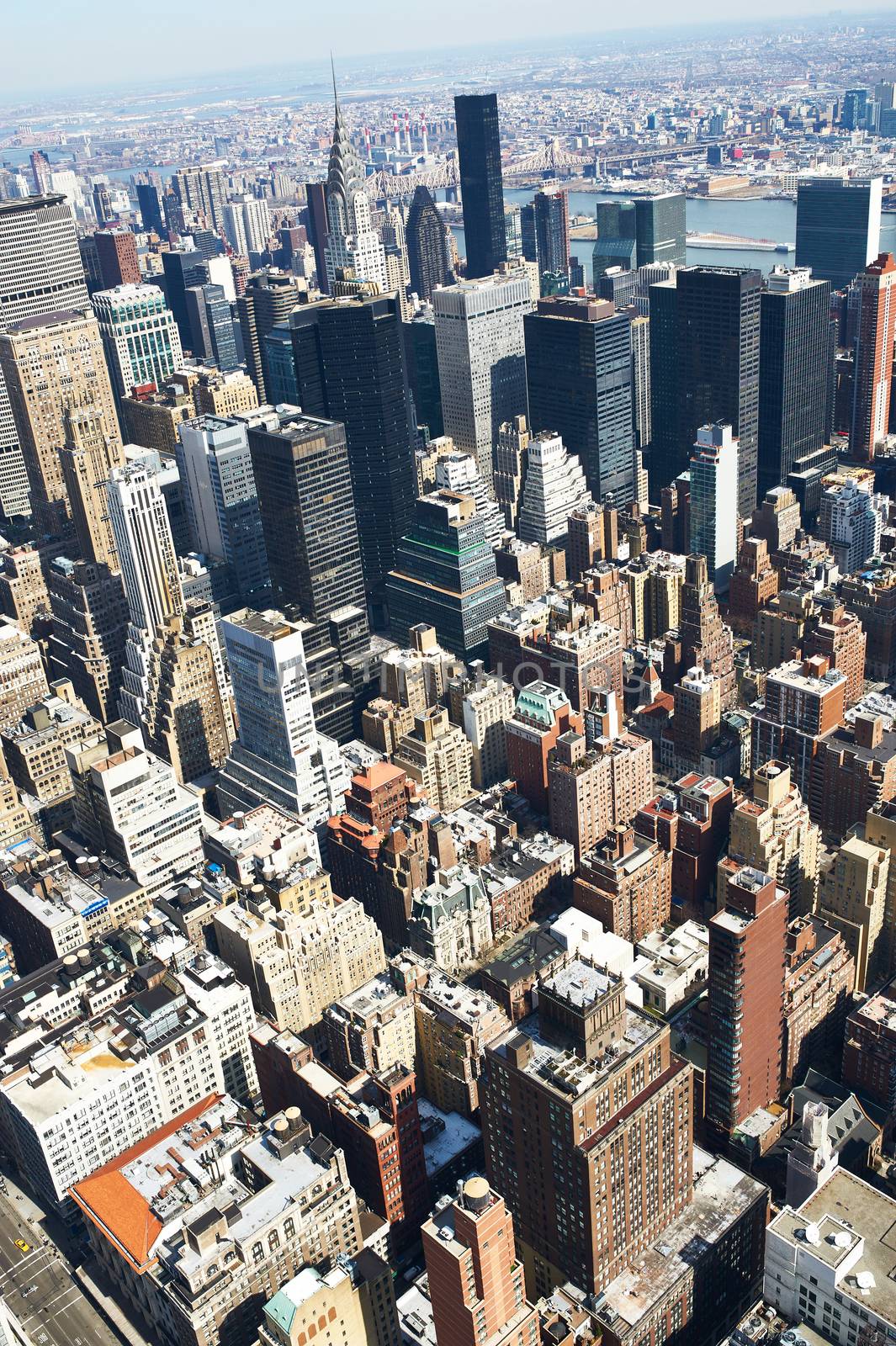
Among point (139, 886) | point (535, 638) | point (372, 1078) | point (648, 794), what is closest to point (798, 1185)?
Result: point (372, 1078)

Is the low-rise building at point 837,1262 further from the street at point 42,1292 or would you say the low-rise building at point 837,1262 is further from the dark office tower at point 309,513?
the dark office tower at point 309,513

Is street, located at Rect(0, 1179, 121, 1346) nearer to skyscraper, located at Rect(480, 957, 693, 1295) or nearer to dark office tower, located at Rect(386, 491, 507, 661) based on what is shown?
skyscraper, located at Rect(480, 957, 693, 1295)

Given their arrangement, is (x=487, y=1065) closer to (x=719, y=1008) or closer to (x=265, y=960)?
(x=719, y=1008)

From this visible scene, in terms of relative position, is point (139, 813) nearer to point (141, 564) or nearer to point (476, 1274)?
point (141, 564)

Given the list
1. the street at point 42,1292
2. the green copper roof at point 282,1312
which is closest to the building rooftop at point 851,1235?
the green copper roof at point 282,1312

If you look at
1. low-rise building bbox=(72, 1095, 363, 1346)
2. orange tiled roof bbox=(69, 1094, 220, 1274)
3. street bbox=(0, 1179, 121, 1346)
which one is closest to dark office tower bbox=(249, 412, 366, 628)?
orange tiled roof bbox=(69, 1094, 220, 1274)

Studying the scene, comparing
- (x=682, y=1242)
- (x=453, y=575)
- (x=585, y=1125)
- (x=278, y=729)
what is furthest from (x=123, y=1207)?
(x=453, y=575)
